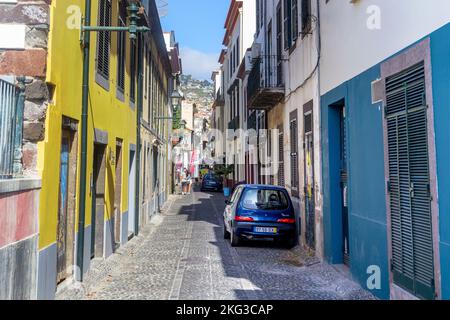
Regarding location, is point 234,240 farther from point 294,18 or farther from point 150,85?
point 150,85

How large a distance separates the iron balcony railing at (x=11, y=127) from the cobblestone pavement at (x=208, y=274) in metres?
2.30

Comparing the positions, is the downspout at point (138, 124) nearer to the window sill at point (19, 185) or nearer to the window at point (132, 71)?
the window at point (132, 71)

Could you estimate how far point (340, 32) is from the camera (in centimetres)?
802

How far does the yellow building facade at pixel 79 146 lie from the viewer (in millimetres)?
5789

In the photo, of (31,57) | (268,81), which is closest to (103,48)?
(31,57)

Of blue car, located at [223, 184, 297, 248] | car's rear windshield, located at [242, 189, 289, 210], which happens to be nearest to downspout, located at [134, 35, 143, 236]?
blue car, located at [223, 184, 297, 248]

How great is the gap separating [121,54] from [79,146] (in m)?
4.21

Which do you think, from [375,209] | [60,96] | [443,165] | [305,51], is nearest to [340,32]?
[305,51]

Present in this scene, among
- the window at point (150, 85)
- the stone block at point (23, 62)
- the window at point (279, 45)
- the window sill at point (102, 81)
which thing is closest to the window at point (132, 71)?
the window sill at point (102, 81)

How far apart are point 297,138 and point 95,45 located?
5.63m

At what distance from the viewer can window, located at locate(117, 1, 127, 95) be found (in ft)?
34.4

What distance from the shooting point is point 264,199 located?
1120cm
